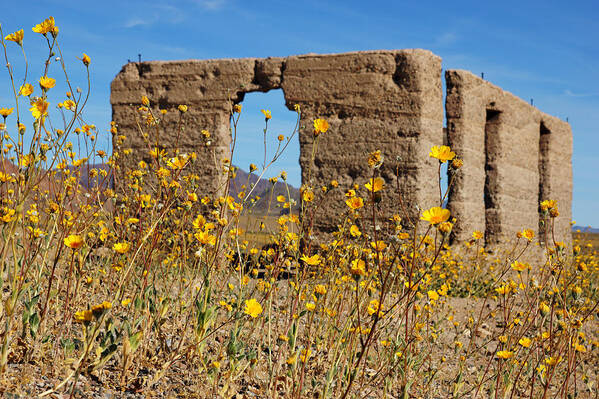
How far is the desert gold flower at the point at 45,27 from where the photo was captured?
8.23 ft

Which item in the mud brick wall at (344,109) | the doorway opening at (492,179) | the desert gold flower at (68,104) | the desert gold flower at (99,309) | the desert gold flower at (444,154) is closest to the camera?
the desert gold flower at (99,309)

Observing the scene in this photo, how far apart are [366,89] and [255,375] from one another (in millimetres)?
5334

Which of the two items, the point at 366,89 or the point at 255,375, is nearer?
the point at 255,375

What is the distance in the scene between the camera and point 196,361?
9.06 feet

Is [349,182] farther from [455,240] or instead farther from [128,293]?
[128,293]

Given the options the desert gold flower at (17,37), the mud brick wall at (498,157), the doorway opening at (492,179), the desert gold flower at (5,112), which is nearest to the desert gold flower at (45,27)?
the desert gold flower at (17,37)

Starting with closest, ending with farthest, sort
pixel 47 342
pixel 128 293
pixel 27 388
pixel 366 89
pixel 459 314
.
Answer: pixel 27 388 < pixel 47 342 < pixel 128 293 < pixel 459 314 < pixel 366 89

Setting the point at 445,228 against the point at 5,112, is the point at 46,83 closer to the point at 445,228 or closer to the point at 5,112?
the point at 5,112

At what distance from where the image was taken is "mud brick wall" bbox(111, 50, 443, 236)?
723 cm

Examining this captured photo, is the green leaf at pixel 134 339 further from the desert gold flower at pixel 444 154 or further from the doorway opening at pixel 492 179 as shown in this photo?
the doorway opening at pixel 492 179

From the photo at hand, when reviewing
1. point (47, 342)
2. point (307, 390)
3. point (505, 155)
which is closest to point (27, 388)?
point (47, 342)

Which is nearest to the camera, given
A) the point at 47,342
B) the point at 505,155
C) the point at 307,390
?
the point at 47,342

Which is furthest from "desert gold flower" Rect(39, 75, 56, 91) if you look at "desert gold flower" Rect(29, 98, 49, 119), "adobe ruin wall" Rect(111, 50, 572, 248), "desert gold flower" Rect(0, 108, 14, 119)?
"adobe ruin wall" Rect(111, 50, 572, 248)

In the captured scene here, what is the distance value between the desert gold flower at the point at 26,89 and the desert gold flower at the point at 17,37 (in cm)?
19
